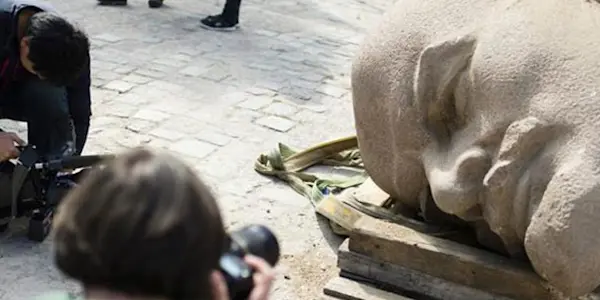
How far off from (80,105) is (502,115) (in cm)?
176

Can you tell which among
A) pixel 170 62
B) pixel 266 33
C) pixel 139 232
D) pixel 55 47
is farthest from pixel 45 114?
pixel 266 33

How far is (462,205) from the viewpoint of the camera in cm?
317

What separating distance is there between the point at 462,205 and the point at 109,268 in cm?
208

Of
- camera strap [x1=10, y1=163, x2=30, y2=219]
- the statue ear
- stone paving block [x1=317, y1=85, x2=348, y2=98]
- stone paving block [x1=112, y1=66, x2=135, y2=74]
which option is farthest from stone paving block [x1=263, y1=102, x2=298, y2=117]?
the statue ear

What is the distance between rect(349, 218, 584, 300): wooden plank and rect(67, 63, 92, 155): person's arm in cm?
124

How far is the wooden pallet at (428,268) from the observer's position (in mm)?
3217

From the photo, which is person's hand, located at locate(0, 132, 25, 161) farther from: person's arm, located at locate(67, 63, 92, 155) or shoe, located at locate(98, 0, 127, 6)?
shoe, located at locate(98, 0, 127, 6)

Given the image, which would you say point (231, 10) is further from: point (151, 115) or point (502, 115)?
point (502, 115)

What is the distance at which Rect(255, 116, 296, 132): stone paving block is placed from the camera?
520 cm

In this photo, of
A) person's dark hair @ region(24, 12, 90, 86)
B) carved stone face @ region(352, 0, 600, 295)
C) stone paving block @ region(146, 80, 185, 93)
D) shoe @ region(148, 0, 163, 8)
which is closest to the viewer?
carved stone face @ region(352, 0, 600, 295)

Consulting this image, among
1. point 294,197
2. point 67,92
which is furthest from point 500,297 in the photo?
point 67,92

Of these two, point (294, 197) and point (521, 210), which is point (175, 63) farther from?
point (521, 210)

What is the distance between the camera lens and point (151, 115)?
5172mm

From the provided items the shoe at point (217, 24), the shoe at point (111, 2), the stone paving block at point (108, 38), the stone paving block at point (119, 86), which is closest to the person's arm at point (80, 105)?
the stone paving block at point (119, 86)
